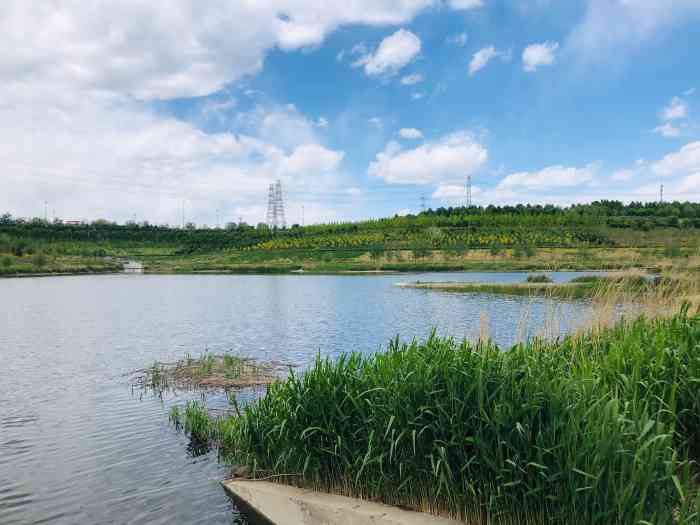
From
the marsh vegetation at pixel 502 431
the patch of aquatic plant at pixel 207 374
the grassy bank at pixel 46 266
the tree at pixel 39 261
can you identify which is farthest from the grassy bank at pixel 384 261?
the marsh vegetation at pixel 502 431

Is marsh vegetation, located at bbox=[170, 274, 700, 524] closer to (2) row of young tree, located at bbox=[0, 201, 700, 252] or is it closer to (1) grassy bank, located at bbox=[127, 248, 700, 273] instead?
(1) grassy bank, located at bbox=[127, 248, 700, 273]

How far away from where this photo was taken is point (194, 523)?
26.1 ft

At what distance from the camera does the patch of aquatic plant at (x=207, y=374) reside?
15.5 m

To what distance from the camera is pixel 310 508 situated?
290 inches

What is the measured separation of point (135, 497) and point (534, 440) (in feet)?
20.8

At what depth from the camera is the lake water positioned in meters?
8.73

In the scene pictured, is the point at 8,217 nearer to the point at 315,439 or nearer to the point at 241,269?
the point at 241,269

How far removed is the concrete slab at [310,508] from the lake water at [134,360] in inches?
16.5

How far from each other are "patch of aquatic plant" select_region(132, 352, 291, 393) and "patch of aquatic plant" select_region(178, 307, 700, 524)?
6.26 m

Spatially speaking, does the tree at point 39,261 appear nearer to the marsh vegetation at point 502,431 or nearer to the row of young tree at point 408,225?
the row of young tree at point 408,225

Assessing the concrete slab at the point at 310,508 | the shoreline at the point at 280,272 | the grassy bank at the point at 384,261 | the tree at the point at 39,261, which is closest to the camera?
the concrete slab at the point at 310,508

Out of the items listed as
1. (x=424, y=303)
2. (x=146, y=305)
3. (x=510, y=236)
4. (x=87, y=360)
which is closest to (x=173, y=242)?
(x=510, y=236)

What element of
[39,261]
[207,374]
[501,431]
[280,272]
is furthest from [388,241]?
[501,431]

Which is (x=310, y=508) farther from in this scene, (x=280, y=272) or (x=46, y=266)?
(x=46, y=266)
